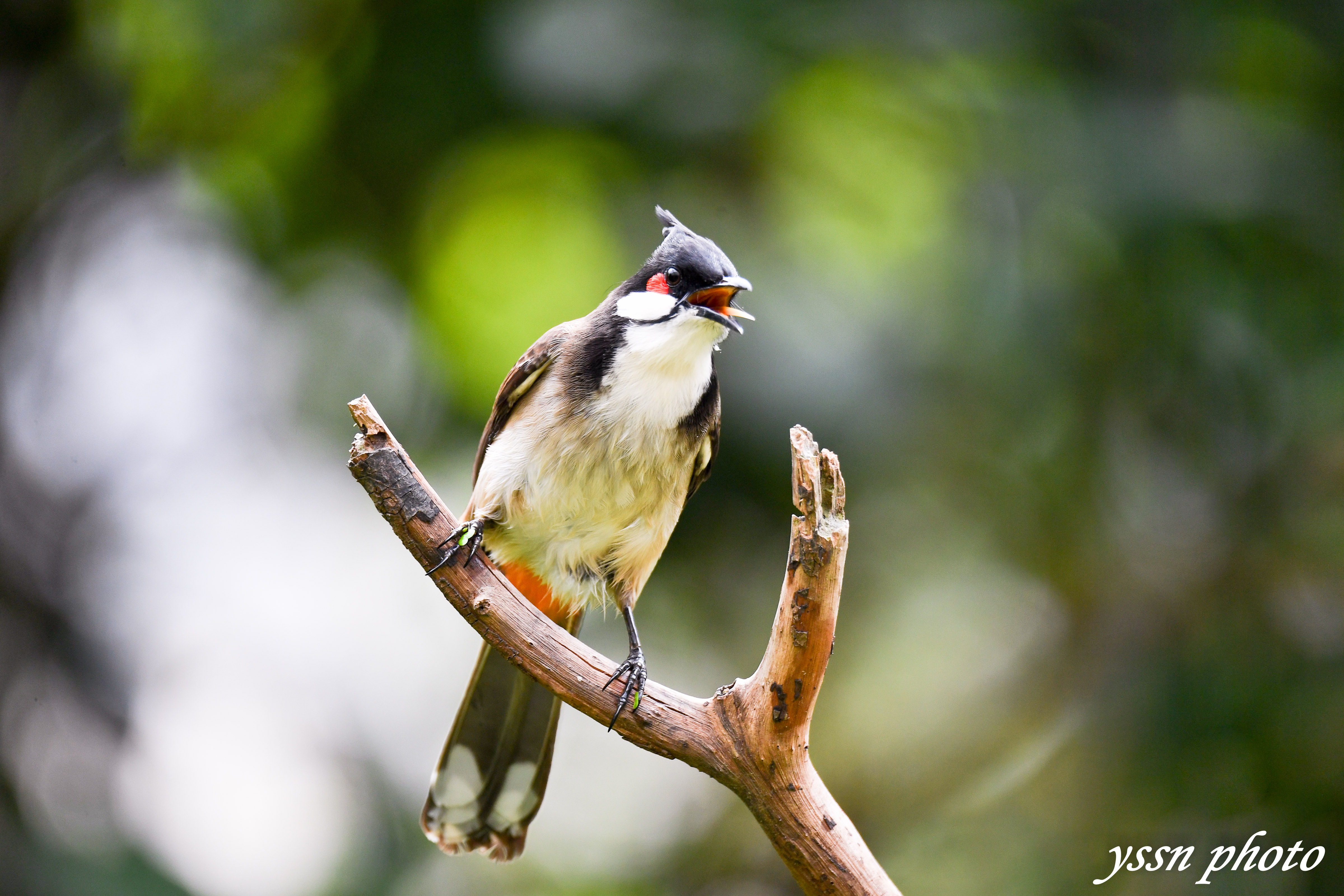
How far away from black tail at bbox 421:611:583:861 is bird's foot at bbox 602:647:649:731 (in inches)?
24.1

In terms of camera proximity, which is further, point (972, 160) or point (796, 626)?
point (972, 160)

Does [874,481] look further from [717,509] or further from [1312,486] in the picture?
[1312,486]

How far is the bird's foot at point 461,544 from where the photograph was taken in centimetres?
206

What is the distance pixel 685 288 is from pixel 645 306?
4.5 inches

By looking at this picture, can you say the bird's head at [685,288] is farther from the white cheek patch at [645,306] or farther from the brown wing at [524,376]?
the brown wing at [524,376]

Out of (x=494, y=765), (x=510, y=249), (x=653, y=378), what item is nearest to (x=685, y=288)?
(x=653, y=378)

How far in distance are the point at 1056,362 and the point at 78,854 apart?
3.88 meters

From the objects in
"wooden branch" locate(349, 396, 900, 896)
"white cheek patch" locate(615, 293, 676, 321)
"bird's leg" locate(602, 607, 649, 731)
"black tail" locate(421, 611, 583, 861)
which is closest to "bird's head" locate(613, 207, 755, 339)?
"white cheek patch" locate(615, 293, 676, 321)

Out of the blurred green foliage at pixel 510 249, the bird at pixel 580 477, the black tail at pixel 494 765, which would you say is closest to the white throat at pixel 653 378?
the bird at pixel 580 477

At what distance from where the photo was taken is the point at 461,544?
2092mm

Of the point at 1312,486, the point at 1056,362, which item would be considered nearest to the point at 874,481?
the point at 1056,362

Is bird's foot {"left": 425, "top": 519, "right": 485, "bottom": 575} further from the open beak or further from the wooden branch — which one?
the open beak

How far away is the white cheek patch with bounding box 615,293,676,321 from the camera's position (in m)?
2.36

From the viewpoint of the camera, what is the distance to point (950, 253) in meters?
4.05
